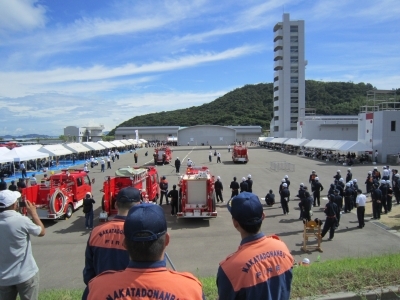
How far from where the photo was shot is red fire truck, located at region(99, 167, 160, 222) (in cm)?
1407

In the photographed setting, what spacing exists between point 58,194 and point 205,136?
323 feet

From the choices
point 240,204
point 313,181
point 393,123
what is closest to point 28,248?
point 240,204

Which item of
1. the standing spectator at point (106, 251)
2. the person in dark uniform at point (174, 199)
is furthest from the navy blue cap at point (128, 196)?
the person in dark uniform at point (174, 199)

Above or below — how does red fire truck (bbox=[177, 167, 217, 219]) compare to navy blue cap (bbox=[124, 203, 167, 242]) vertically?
below

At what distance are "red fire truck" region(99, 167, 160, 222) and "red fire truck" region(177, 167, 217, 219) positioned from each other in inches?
65.6

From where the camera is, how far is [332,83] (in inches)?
6009

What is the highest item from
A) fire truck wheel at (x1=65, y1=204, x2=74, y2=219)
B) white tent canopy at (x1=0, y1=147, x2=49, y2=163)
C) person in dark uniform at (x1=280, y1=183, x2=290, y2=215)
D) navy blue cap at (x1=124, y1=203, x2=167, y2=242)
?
navy blue cap at (x1=124, y1=203, x2=167, y2=242)

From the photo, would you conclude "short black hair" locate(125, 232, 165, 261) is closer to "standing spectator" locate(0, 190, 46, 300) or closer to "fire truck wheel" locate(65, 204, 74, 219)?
"standing spectator" locate(0, 190, 46, 300)

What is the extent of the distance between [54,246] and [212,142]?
102 m

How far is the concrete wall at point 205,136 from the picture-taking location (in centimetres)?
11181

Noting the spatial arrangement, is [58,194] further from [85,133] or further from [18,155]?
[85,133]

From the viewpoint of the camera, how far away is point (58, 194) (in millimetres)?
14852

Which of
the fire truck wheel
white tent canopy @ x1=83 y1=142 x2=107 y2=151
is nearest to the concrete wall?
white tent canopy @ x1=83 y1=142 x2=107 y2=151

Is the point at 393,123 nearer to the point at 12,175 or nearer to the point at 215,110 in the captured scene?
the point at 12,175
